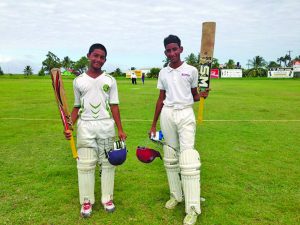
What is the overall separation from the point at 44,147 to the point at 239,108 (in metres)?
8.77

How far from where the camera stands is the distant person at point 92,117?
3873mm

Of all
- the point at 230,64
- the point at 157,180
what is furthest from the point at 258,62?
the point at 157,180

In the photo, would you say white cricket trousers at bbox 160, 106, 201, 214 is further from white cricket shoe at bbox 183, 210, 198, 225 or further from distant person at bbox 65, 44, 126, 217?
distant person at bbox 65, 44, 126, 217

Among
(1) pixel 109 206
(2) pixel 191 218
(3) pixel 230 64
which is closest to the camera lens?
(2) pixel 191 218

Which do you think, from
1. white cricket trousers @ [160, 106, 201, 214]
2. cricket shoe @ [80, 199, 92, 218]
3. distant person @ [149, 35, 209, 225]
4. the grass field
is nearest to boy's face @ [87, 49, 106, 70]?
distant person @ [149, 35, 209, 225]

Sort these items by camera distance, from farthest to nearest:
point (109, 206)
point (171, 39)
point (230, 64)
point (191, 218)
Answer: point (230, 64) → point (109, 206) → point (171, 39) → point (191, 218)

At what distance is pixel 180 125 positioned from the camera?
12.8 feet

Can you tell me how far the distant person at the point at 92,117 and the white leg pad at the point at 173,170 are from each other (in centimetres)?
60

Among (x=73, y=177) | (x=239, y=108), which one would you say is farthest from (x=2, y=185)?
(x=239, y=108)

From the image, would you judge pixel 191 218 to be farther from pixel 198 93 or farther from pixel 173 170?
pixel 198 93

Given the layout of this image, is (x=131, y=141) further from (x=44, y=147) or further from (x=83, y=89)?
(x=83, y=89)

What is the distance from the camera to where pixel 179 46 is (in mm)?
3977

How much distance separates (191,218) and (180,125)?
1.03 m

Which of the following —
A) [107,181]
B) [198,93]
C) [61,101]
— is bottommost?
[107,181]
